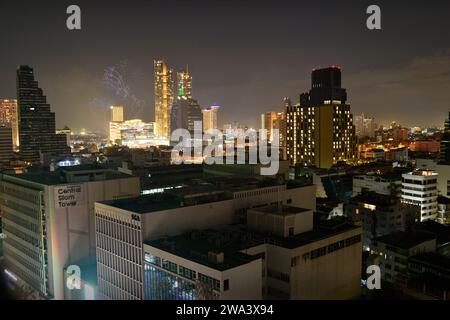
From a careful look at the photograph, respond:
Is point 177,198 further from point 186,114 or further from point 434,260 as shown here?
point 186,114

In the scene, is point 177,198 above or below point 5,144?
below

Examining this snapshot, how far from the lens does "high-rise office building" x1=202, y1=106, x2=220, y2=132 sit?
7644 centimetres

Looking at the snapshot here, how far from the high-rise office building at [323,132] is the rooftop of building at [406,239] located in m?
26.4

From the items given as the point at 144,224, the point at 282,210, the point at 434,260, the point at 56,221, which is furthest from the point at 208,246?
the point at 434,260

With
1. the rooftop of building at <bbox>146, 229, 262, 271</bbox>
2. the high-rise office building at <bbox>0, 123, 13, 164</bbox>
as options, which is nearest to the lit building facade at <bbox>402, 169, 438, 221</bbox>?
the rooftop of building at <bbox>146, 229, 262, 271</bbox>

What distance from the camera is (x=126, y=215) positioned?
11.1m

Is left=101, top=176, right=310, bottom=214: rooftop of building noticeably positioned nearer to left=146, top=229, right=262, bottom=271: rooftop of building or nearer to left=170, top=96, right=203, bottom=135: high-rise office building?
left=146, top=229, right=262, bottom=271: rooftop of building

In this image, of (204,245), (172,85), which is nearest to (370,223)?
(204,245)

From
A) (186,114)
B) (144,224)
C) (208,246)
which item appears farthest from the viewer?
(186,114)

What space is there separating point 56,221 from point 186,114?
61262 mm

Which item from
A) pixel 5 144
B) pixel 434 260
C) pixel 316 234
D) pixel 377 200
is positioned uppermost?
pixel 5 144

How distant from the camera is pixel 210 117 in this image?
256 feet

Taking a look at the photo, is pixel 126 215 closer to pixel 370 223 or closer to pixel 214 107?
pixel 370 223

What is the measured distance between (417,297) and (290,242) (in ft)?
14.7
